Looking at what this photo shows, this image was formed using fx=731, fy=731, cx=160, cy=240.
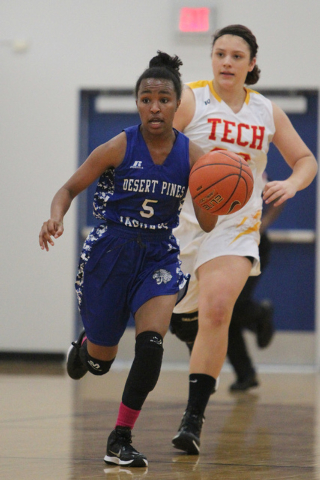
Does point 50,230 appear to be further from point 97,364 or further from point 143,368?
point 97,364

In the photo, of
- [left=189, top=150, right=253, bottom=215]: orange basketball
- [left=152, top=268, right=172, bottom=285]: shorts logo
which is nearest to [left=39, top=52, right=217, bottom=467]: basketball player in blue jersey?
[left=152, top=268, right=172, bottom=285]: shorts logo

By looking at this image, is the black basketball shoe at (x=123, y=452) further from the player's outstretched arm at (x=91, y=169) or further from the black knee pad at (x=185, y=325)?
the black knee pad at (x=185, y=325)

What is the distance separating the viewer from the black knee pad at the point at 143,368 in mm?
2777

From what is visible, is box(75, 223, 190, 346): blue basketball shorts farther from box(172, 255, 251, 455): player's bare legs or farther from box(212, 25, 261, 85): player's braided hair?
box(212, 25, 261, 85): player's braided hair

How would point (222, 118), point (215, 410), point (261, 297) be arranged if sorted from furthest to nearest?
point (261, 297) → point (215, 410) → point (222, 118)

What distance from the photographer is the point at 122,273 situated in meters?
2.93

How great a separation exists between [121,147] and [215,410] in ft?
7.09

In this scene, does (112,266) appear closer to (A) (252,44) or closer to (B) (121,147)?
(B) (121,147)

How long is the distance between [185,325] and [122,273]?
38.5 inches

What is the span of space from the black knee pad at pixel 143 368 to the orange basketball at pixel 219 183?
0.57 m

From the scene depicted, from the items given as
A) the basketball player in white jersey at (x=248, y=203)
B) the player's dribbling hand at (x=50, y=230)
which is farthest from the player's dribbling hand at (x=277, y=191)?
the player's dribbling hand at (x=50, y=230)

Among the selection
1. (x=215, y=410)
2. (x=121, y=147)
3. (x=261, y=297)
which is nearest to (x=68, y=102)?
(x=261, y=297)

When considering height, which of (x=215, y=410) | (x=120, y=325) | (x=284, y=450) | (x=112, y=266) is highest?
(x=112, y=266)

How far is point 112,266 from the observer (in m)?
2.93
